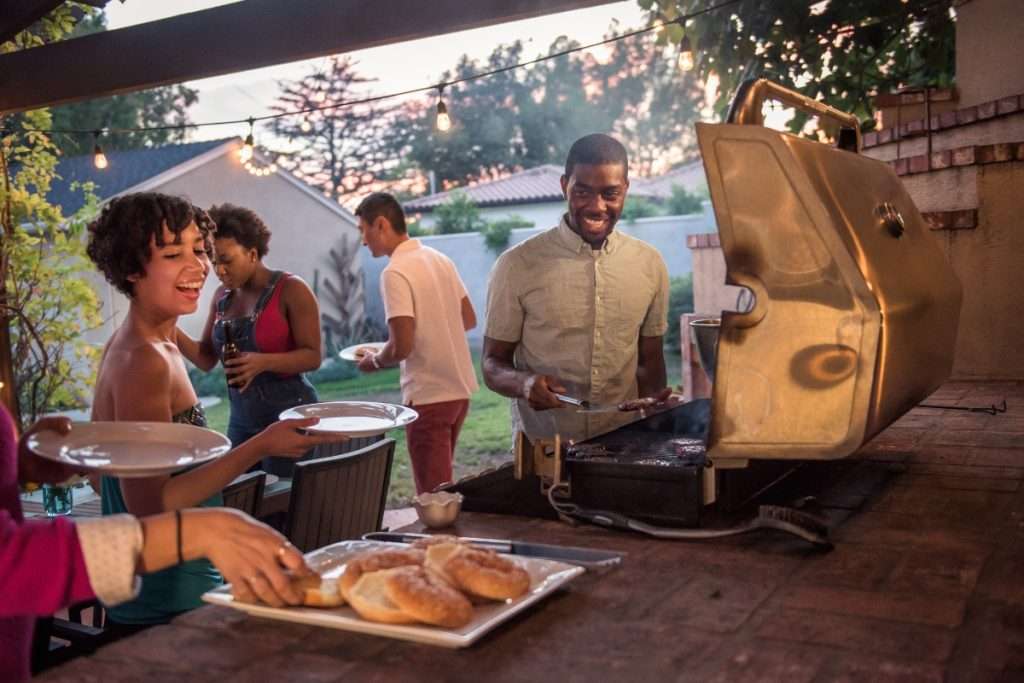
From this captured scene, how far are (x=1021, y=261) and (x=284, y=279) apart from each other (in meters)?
3.29

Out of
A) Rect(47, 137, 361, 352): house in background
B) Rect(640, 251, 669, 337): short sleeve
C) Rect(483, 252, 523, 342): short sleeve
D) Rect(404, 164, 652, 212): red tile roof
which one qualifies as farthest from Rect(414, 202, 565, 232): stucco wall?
Rect(483, 252, 523, 342): short sleeve

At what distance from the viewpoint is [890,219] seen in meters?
2.22

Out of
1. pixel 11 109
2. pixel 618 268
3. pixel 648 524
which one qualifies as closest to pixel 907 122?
pixel 618 268

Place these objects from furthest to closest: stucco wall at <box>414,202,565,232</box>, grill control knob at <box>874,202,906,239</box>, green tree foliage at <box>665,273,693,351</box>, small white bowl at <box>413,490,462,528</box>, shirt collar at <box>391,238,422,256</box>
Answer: stucco wall at <box>414,202,565,232</box>, green tree foliage at <box>665,273,693,351</box>, shirt collar at <box>391,238,422,256</box>, grill control knob at <box>874,202,906,239</box>, small white bowl at <box>413,490,462,528</box>

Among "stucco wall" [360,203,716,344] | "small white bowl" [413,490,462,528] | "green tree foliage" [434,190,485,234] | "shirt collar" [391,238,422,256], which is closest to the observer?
"small white bowl" [413,490,462,528]

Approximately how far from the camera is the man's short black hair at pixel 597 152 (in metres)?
3.18

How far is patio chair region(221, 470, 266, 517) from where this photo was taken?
315 cm

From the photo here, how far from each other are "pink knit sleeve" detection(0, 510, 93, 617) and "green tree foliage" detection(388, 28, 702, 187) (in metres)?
36.0

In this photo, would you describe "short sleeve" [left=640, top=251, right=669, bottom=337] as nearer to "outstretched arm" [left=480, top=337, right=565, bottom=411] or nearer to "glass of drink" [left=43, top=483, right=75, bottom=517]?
"outstretched arm" [left=480, top=337, right=565, bottom=411]

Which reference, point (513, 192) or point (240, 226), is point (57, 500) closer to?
point (240, 226)

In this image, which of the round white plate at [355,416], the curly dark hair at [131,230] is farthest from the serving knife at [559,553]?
the curly dark hair at [131,230]

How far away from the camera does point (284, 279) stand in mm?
4410

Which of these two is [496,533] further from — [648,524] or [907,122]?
[907,122]

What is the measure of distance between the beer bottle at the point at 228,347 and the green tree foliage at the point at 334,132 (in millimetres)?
28427
